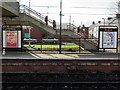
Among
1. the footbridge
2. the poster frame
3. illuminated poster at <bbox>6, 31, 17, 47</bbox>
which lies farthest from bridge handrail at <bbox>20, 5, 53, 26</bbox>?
the poster frame

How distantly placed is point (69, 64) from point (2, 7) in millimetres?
6849

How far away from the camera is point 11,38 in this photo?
1858 centimetres

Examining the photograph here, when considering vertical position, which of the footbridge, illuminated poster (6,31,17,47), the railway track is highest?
the footbridge

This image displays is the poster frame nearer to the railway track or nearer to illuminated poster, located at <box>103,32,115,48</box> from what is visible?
illuminated poster, located at <box>103,32,115,48</box>

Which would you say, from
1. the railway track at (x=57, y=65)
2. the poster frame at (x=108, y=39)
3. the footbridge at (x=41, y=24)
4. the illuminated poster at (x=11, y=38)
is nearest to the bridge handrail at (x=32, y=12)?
the footbridge at (x=41, y=24)

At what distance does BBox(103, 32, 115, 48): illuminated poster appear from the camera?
19.1m

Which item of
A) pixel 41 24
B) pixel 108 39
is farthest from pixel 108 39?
pixel 41 24

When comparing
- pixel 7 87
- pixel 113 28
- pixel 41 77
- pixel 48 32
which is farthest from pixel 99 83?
pixel 48 32

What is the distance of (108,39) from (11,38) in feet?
23.3

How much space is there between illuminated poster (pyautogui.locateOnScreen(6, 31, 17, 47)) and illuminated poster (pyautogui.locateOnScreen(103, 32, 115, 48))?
258 inches

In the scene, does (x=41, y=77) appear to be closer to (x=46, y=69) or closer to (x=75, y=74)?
(x=46, y=69)

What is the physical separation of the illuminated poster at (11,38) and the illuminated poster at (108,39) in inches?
258

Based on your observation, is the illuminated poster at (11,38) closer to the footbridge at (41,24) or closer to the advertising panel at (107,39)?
the footbridge at (41,24)

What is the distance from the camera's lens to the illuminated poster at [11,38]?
60.7 feet
